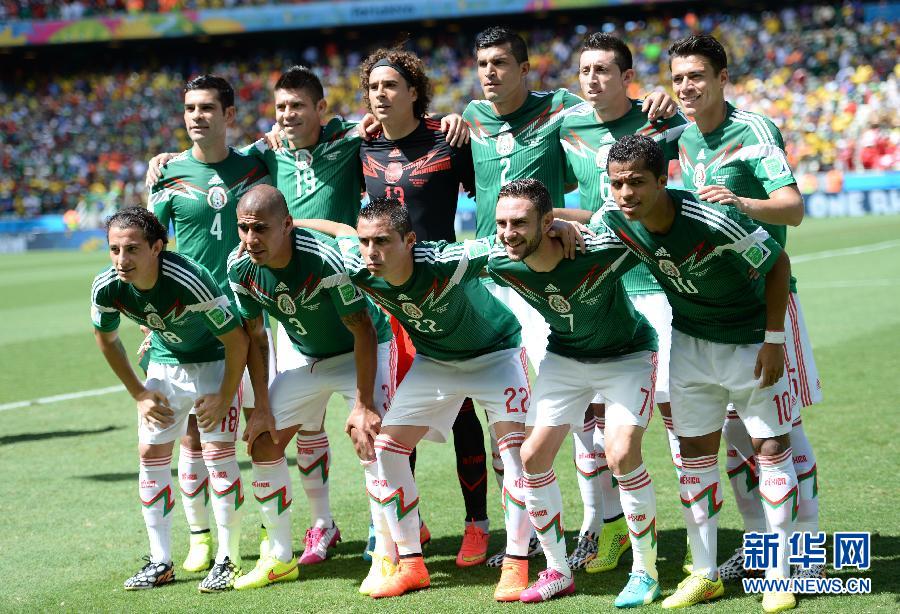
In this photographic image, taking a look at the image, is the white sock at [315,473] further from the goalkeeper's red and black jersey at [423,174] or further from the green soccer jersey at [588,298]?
the green soccer jersey at [588,298]

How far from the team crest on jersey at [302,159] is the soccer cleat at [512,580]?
7.99ft

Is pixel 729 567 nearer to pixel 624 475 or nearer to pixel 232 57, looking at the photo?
pixel 624 475

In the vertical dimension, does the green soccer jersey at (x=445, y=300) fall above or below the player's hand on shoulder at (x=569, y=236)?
below

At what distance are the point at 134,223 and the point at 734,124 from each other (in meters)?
2.80

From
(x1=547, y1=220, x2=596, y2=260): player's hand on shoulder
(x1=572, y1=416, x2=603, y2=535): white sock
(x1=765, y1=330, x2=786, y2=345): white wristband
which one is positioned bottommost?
(x1=572, y1=416, x2=603, y2=535): white sock

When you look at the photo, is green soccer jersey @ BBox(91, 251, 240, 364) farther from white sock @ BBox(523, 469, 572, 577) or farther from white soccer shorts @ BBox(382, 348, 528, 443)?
white sock @ BBox(523, 469, 572, 577)

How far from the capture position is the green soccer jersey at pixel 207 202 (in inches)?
234

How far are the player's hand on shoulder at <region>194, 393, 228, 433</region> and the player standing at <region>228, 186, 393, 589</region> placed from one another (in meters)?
0.17

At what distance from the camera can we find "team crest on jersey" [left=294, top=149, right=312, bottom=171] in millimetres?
5922

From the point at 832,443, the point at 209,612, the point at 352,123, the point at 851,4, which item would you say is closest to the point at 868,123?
the point at 851,4

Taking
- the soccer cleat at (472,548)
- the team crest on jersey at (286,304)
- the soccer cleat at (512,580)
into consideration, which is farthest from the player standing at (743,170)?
the team crest on jersey at (286,304)

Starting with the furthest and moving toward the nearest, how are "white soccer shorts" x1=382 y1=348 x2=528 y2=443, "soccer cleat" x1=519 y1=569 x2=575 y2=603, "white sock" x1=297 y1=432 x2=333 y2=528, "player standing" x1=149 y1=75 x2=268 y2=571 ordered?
"player standing" x1=149 y1=75 x2=268 y2=571 < "white sock" x1=297 y1=432 x2=333 y2=528 < "white soccer shorts" x1=382 y1=348 x2=528 y2=443 < "soccer cleat" x1=519 y1=569 x2=575 y2=603

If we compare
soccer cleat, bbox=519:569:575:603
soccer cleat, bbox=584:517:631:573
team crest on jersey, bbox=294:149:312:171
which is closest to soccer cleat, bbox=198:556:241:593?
soccer cleat, bbox=519:569:575:603

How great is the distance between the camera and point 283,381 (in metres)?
5.44
